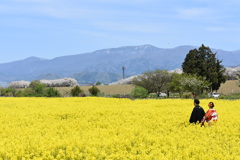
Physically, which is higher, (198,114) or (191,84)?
(191,84)

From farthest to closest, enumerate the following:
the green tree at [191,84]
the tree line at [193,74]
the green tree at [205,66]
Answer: the green tree at [205,66] → the tree line at [193,74] → the green tree at [191,84]

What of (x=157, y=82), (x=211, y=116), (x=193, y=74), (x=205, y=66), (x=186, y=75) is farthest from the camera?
(x=205, y=66)

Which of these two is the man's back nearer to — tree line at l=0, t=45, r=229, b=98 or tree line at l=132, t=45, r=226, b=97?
tree line at l=0, t=45, r=229, b=98

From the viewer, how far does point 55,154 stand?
8.83m

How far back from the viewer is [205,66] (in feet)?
204

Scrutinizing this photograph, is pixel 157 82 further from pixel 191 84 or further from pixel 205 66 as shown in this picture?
pixel 191 84

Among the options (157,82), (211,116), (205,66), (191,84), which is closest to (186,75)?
(157,82)

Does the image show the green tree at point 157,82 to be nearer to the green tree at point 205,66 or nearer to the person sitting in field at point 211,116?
the green tree at point 205,66

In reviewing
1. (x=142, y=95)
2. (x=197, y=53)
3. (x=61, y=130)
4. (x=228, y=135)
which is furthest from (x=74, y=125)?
(x=197, y=53)

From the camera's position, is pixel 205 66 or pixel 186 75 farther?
pixel 205 66

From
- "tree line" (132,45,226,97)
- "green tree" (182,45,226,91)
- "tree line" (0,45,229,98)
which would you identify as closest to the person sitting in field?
"tree line" (0,45,229,98)

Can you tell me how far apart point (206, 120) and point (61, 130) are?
6.41 m

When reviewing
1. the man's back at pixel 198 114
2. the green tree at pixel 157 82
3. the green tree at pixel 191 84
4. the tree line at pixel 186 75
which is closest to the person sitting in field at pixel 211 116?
the man's back at pixel 198 114

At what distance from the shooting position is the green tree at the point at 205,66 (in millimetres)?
61906
